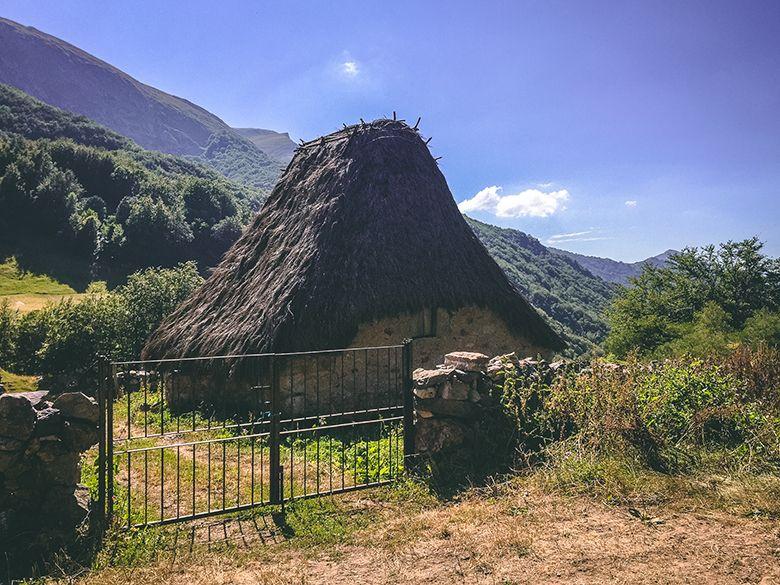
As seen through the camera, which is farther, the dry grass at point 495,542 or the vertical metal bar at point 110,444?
the vertical metal bar at point 110,444

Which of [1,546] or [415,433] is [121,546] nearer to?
[1,546]

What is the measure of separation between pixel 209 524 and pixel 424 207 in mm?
7758

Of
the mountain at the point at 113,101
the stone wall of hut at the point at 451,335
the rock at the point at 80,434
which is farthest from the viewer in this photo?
the mountain at the point at 113,101

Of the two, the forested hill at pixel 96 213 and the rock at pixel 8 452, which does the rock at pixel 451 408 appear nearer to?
A: the rock at pixel 8 452

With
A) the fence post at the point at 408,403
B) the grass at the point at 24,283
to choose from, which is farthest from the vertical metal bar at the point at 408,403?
the grass at the point at 24,283

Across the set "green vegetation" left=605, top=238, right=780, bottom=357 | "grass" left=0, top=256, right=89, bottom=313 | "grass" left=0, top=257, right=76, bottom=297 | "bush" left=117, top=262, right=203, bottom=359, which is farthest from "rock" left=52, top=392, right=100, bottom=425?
"grass" left=0, top=257, right=76, bottom=297

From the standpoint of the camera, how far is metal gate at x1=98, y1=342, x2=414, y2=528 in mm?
4488

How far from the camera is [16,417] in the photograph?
13.2 ft

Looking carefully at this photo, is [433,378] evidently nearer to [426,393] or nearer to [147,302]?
[426,393]

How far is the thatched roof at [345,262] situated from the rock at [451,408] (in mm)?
2895

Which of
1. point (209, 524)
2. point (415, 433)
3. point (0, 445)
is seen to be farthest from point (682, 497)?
point (0, 445)

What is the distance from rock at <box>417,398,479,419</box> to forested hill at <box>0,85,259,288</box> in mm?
34521

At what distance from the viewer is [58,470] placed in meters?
4.13

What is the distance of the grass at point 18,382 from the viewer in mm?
11511
